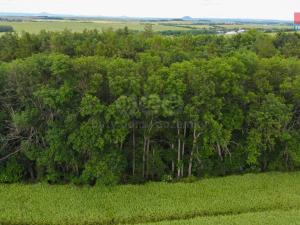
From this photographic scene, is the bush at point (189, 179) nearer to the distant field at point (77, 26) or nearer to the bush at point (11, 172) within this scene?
the bush at point (11, 172)

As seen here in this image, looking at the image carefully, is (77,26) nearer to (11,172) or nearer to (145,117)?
(11,172)

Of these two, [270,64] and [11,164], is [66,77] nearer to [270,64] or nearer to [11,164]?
[11,164]

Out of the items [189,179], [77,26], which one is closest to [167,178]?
[189,179]

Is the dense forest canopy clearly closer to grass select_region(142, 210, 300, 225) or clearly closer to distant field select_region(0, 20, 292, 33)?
grass select_region(142, 210, 300, 225)

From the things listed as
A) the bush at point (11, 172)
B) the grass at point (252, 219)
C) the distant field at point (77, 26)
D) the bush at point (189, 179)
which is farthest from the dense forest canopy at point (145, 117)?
the distant field at point (77, 26)

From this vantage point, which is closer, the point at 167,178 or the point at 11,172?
the point at 11,172

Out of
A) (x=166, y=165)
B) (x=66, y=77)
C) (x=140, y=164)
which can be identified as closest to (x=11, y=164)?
(x=66, y=77)

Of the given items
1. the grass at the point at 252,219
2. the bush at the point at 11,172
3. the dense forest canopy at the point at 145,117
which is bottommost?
the grass at the point at 252,219

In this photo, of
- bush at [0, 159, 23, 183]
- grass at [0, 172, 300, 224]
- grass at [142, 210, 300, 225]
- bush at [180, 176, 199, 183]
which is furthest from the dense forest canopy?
grass at [142, 210, 300, 225]
